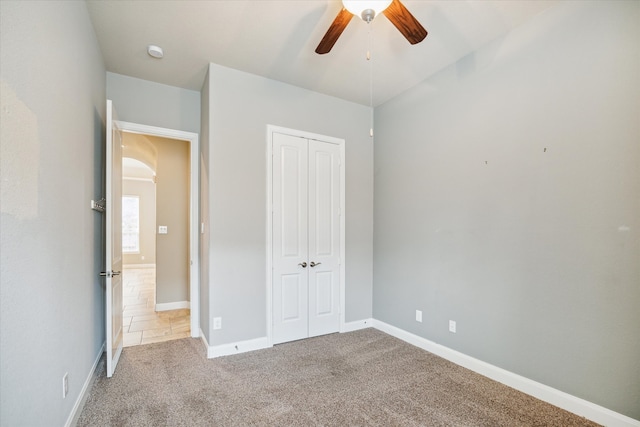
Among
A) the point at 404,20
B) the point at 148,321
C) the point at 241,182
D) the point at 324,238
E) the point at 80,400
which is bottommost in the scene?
the point at 148,321

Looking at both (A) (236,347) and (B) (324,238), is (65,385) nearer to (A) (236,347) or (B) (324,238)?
(A) (236,347)

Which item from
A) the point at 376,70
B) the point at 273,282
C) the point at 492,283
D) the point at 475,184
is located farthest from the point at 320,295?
the point at 376,70

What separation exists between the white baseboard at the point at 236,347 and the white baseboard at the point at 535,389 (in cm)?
165

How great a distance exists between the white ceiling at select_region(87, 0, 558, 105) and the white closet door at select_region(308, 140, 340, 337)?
88 cm

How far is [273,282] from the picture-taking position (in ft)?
11.0

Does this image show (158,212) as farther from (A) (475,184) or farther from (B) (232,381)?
(A) (475,184)

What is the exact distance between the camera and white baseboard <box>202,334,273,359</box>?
3002mm

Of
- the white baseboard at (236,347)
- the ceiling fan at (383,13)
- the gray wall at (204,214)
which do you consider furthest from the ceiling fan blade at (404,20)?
the white baseboard at (236,347)

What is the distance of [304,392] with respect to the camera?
2.39 metres

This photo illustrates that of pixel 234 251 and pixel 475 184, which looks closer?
pixel 475 184

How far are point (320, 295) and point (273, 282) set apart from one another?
644 mm

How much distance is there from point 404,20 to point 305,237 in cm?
236

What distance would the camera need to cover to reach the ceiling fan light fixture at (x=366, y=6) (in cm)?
177

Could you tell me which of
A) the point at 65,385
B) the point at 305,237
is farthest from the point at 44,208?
the point at 305,237
